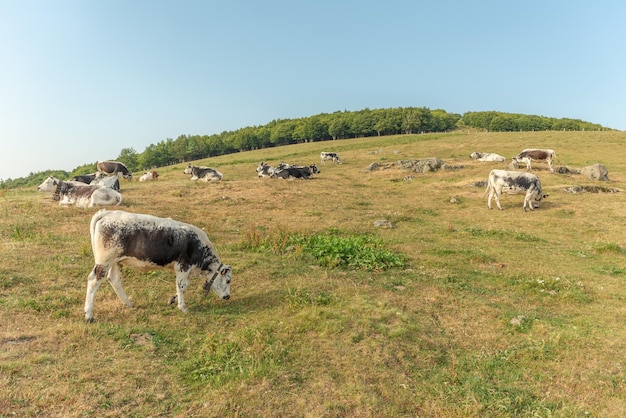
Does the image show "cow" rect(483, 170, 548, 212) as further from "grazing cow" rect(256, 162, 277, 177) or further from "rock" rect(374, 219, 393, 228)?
"grazing cow" rect(256, 162, 277, 177)

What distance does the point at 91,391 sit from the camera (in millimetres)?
5117

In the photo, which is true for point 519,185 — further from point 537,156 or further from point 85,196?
point 85,196

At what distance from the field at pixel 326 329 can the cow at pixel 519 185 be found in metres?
5.28

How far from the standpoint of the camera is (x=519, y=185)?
21.4 metres

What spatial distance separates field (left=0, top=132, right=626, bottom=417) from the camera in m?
5.24

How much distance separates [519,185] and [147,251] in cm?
2119

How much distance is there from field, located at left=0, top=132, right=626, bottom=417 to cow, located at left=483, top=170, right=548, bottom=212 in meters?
5.28

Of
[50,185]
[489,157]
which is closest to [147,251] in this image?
[50,185]

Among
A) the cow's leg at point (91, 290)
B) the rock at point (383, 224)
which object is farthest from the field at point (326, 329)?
the rock at point (383, 224)

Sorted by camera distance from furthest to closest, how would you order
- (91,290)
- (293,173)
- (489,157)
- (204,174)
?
(489,157), (293,173), (204,174), (91,290)

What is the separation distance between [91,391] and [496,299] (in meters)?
9.07

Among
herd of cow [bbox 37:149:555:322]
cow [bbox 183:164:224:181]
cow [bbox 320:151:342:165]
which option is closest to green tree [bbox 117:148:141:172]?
cow [bbox 320:151:342:165]

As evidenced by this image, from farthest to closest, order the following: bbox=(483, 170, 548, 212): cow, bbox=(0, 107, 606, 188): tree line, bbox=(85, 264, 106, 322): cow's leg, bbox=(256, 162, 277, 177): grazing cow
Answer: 1. bbox=(0, 107, 606, 188): tree line
2. bbox=(256, 162, 277, 177): grazing cow
3. bbox=(483, 170, 548, 212): cow
4. bbox=(85, 264, 106, 322): cow's leg

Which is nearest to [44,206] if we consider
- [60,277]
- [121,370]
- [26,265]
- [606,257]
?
[26,265]
